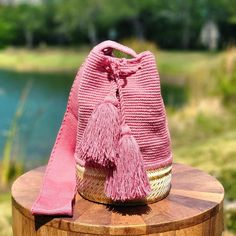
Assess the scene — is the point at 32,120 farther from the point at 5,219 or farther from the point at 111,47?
the point at 111,47

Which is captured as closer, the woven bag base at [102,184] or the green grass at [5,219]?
the woven bag base at [102,184]

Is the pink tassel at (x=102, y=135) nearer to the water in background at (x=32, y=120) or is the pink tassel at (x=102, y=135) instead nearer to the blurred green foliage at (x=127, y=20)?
the water in background at (x=32, y=120)

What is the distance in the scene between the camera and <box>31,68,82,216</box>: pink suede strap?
1.14 m

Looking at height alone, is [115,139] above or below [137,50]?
above

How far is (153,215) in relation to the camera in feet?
3.60

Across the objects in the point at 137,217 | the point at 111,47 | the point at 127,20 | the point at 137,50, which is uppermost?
the point at 111,47

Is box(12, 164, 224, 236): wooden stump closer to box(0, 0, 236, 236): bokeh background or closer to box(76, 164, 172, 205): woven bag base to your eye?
box(76, 164, 172, 205): woven bag base

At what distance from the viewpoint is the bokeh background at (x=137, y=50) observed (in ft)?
11.2

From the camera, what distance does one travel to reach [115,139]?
3.48 feet

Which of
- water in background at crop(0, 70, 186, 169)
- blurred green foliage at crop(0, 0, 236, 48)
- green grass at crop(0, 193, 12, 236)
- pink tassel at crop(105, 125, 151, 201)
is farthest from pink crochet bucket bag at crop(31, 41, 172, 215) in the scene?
blurred green foliage at crop(0, 0, 236, 48)

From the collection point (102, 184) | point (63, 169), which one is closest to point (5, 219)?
point (63, 169)

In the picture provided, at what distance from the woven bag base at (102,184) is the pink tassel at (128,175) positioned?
2.7 inches

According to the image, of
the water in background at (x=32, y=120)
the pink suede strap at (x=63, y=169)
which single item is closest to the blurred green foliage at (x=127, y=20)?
the water in background at (x=32, y=120)

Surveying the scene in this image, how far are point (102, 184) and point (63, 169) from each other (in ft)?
0.50
